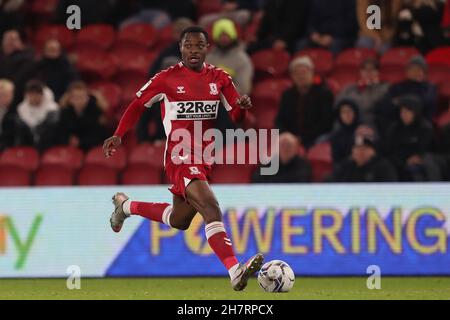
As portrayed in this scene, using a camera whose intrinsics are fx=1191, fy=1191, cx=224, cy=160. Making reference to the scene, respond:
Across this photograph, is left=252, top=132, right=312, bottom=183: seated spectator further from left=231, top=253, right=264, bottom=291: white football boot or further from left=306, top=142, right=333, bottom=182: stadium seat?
left=231, top=253, right=264, bottom=291: white football boot

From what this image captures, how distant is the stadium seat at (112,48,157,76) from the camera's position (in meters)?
15.3

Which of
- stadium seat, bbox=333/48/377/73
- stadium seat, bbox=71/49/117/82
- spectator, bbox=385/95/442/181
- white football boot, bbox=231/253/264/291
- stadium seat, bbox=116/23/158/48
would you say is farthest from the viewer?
stadium seat, bbox=116/23/158/48

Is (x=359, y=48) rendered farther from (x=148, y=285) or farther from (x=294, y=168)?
(x=148, y=285)

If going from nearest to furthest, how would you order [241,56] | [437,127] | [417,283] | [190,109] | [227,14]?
[190,109]
[417,283]
[437,127]
[241,56]
[227,14]

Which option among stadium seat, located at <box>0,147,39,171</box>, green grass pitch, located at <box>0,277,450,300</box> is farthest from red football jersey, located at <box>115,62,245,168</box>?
stadium seat, located at <box>0,147,39,171</box>

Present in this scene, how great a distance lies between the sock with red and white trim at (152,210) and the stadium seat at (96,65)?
5.45 m

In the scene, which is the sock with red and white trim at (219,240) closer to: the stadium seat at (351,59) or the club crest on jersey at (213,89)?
the club crest on jersey at (213,89)

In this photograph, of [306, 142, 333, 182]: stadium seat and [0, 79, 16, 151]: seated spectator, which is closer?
[306, 142, 333, 182]: stadium seat

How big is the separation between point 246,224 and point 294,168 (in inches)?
34.8

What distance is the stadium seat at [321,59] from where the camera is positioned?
1471cm

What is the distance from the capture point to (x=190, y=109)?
934cm

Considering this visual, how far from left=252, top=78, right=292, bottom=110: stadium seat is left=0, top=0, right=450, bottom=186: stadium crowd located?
0.01 meters

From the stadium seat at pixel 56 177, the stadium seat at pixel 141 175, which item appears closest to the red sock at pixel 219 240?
the stadium seat at pixel 141 175

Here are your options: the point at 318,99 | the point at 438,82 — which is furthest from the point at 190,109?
the point at 438,82
